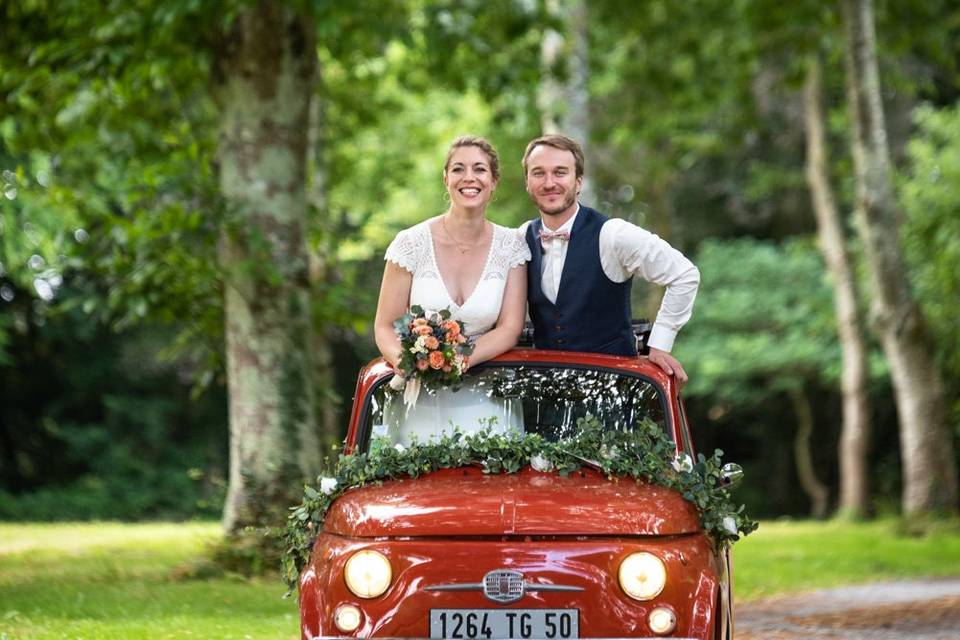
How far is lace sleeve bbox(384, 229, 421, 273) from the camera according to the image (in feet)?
22.7

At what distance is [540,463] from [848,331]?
17.8m

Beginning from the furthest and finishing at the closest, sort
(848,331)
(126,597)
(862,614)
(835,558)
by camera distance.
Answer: (848,331)
(835,558)
(862,614)
(126,597)

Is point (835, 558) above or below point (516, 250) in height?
below

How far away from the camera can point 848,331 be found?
2309 cm

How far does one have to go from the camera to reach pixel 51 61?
11969 mm

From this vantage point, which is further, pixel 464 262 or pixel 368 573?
pixel 464 262

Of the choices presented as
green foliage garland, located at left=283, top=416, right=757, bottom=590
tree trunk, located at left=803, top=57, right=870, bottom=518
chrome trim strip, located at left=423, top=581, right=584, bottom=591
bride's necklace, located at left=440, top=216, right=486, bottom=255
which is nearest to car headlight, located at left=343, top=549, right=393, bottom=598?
chrome trim strip, located at left=423, top=581, right=584, bottom=591

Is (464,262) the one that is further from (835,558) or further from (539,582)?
(835,558)

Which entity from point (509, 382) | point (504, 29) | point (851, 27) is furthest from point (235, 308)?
point (851, 27)

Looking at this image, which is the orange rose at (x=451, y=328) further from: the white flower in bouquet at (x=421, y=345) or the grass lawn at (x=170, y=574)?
the grass lawn at (x=170, y=574)

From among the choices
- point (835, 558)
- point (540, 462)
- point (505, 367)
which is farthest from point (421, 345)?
point (835, 558)

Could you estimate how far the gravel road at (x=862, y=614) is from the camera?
10.0 m

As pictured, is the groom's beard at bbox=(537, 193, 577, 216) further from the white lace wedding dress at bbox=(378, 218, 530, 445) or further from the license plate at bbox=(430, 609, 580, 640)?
the license plate at bbox=(430, 609, 580, 640)

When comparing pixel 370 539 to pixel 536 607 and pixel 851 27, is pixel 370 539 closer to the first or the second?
pixel 536 607
